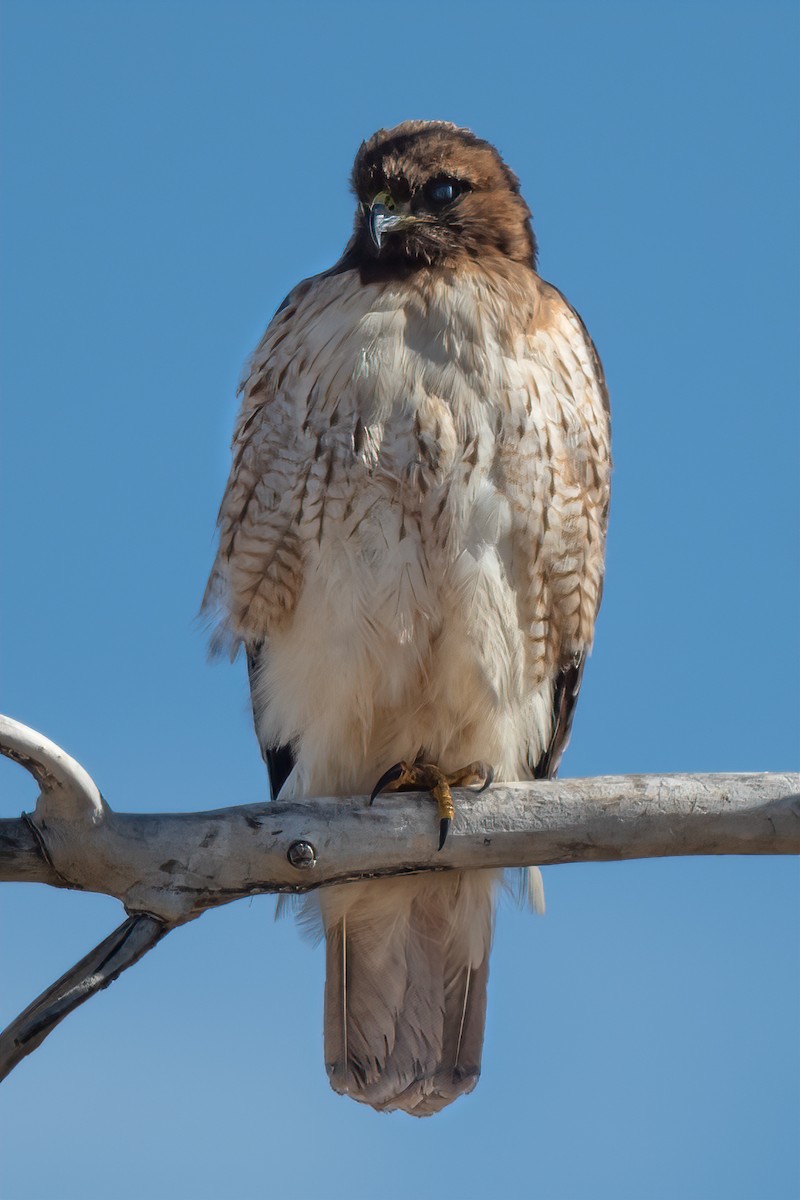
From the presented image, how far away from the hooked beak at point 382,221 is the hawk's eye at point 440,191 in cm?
Result: 10

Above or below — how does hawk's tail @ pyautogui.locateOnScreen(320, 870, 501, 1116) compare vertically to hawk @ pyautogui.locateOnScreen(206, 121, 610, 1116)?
below

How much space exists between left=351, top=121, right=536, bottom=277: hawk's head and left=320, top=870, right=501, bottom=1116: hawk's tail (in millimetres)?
2105

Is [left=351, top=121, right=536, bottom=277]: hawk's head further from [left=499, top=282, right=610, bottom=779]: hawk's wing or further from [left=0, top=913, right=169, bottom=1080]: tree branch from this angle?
[left=0, top=913, right=169, bottom=1080]: tree branch

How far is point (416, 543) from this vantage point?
4652 millimetres

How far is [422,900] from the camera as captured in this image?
5.26m

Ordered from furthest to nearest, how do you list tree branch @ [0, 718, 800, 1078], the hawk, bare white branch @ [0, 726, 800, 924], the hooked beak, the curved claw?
the hooked beak → the hawk → the curved claw → bare white branch @ [0, 726, 800, 924] → tree branch @ [0, 718, 800, 1078]

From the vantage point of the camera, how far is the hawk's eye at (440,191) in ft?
16.6

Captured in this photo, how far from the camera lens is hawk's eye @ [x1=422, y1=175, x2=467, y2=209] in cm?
505

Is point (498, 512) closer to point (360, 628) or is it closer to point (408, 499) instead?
point (408, 499)

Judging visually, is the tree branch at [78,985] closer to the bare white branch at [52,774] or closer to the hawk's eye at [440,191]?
the bare white branch at [52,774]

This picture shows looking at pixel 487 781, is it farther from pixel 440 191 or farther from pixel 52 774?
pixel 440 191

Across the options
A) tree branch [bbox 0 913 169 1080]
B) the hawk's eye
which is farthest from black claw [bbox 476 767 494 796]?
the hawk's eye

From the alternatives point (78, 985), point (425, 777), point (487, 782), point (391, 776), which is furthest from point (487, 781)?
point (78, 985)

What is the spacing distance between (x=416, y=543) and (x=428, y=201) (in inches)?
49.0
